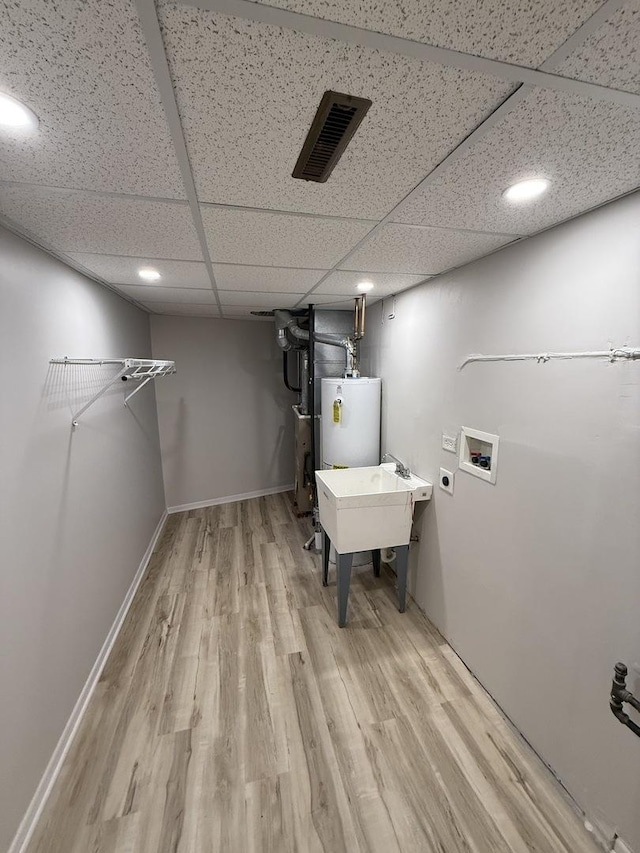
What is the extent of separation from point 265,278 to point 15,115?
141cm

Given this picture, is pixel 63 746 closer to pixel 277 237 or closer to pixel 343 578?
pixel 343 578

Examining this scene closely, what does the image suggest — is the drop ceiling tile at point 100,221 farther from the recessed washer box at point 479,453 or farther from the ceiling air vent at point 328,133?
the recessed washer box at point 479,453

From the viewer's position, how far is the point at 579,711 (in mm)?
1227

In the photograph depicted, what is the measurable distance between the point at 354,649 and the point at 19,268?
251 cm

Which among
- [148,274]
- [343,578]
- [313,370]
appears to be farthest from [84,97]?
[313,370]

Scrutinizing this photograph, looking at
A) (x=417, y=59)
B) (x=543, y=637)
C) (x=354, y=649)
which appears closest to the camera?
(x=417, y=59)

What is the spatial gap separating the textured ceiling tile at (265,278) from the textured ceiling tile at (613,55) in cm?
138

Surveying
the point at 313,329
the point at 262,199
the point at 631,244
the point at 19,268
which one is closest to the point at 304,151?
the point at 262,199

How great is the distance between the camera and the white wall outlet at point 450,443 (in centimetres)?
187

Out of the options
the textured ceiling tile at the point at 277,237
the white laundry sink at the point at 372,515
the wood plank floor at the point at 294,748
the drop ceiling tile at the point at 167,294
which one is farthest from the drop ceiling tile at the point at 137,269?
the wood plank floor at the point at 294,748

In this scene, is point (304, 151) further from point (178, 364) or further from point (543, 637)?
point (178, 364)

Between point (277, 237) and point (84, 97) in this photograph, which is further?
point (277, 237)

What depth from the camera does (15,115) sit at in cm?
65

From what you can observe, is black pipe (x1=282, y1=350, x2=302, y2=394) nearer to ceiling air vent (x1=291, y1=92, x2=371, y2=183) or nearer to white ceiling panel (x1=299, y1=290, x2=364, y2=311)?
white ceiling panel (x1=299, y1=290, x2=364, y2=311)
